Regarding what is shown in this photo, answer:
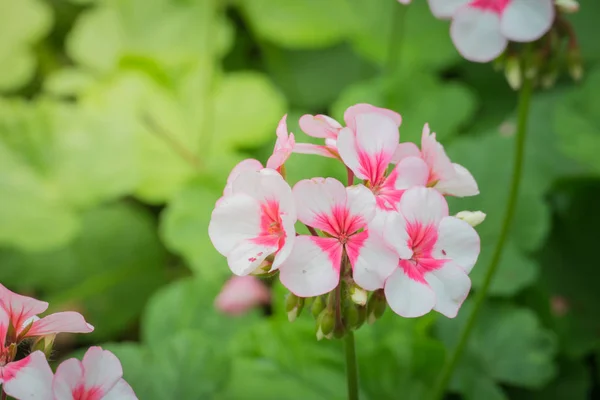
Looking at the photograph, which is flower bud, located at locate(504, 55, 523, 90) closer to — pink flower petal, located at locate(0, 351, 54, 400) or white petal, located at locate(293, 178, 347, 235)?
white petal, located at locate(293, 178, 347, 235)

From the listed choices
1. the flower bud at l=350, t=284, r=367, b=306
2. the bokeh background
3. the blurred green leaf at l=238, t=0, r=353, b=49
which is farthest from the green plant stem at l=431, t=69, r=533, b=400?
the blurred green leaf at l=238, t=0, r=353, b=49

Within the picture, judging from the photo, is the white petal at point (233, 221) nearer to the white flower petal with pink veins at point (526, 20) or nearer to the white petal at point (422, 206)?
the white petal at point (422, 206)

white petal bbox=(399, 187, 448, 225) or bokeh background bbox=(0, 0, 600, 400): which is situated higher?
white petal bbox=(399, 187, 448, 225)

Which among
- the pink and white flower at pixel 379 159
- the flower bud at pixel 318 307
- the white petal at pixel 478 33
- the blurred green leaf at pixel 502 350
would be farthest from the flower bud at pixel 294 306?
the blurred green leaf at pixel 502 350

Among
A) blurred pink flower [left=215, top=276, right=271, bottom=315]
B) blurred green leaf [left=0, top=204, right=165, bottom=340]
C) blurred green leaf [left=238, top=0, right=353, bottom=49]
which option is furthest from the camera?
blurred green leaf [left=238, top=0, right=353, bottom=49]

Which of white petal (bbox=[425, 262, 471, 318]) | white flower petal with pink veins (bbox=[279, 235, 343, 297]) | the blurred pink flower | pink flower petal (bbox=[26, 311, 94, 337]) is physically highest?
white flower petal with pink veins (bbox=[279, 235, 343, 297])

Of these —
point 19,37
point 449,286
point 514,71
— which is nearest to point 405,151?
point 449,286

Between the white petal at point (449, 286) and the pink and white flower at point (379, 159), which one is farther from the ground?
the pink and white flower at point (379, 159)

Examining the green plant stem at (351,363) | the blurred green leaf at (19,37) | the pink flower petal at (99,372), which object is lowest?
the blurred green leaf at (19,37)
